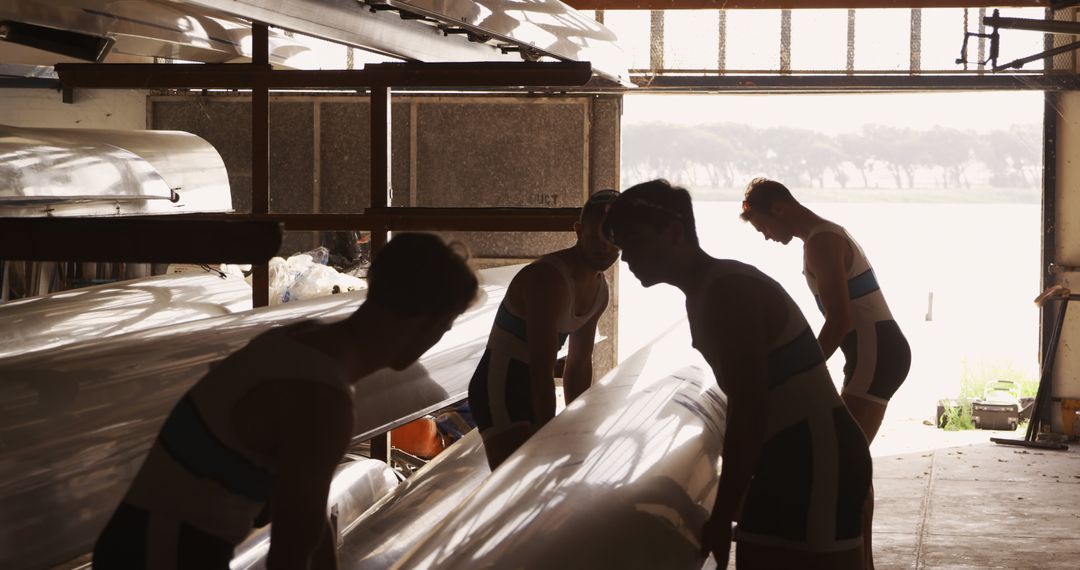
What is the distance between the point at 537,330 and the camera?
310 cm

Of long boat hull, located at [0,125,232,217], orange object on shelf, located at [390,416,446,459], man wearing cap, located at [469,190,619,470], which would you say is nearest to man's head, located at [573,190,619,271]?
man wearing cap, located at [469,190,619,470]

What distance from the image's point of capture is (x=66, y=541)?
248 cm

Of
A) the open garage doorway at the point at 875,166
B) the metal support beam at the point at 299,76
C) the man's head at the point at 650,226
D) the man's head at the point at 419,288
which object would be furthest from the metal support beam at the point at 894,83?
the open garage doorway at the point at 875,166

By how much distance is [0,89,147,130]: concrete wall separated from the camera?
8.70 meters

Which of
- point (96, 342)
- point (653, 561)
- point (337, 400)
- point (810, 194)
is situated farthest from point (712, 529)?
point (810, 194)

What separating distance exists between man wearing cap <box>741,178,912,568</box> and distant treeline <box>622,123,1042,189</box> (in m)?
37.7

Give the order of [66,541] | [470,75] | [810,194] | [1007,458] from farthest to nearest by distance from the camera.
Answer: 1. [810,194]
2. [1007,458]
3. [470,75]
4. [66,541]

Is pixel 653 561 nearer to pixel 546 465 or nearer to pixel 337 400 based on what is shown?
pixel 546 465

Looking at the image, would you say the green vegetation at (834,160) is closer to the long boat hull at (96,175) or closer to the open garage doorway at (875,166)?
the open garage doorway at (875,166)

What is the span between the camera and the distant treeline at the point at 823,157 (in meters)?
42.4

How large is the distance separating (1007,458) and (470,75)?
504cm

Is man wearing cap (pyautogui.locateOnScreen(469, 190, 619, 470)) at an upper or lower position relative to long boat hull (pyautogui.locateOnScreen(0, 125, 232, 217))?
lower

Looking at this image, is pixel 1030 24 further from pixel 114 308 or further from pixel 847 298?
pixel 114 308

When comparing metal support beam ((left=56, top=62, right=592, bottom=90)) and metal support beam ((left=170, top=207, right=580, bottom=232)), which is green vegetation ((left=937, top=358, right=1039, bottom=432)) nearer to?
metal support beam ((left=170, top=207, right=580, bottom=232))
